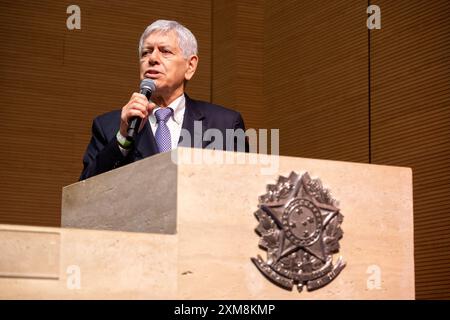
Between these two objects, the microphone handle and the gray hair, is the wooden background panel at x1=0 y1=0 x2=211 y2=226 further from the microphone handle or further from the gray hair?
the microphone handle

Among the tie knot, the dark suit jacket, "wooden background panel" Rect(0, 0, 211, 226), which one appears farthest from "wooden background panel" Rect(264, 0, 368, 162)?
the tie knot

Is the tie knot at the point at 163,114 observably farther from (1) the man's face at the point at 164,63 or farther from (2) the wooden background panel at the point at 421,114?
(2) the wooden background panel at the point at 421,114

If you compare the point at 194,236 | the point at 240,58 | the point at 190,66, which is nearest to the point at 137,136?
the point at 190,66

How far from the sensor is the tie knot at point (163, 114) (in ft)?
11.2

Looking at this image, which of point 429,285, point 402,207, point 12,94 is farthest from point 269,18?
point 402,207

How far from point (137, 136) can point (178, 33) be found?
538 millimetres

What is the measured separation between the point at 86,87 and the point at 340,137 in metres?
1.57

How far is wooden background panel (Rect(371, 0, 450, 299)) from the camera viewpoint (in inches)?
193

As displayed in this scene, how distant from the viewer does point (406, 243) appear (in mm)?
3088

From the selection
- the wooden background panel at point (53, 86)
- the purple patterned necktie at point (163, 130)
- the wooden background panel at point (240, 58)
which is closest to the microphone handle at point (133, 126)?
the purple patterned necktie at point (163, 130)

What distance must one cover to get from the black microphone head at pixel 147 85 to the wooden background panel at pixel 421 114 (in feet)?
6.76

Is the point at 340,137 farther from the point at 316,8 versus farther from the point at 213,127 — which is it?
the point at 213,127

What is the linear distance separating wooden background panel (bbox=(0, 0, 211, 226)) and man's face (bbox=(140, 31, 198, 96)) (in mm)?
2291

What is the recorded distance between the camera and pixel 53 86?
584 centimetres
